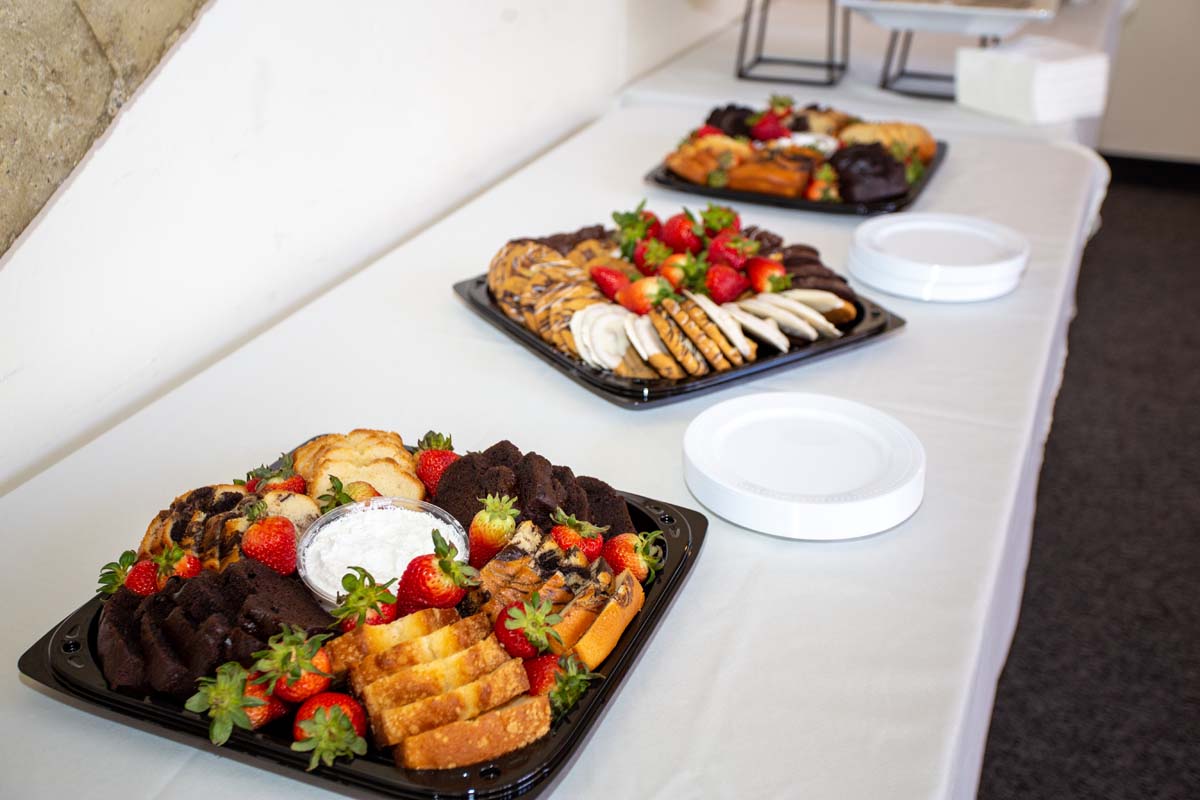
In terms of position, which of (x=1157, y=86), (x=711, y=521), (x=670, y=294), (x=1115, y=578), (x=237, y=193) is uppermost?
(x=237, y=193)

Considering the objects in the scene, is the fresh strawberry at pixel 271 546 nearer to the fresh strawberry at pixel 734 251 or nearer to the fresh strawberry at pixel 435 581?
the fresh strawberry at pixel 435 581

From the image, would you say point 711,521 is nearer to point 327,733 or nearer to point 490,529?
point 490,529

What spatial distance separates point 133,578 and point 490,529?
0.30 meters

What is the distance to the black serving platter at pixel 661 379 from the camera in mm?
1286

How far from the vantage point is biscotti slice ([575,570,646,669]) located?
32.7 inches

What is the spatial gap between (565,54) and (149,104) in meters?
1.33

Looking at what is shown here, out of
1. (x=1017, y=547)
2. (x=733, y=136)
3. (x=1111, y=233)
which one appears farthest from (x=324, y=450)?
(x=1111, y=233)

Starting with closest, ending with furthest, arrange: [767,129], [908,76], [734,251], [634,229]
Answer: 1. [734,251]
2. [634,229]
3. [767,129]
4. [908,76]

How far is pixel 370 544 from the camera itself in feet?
2.96

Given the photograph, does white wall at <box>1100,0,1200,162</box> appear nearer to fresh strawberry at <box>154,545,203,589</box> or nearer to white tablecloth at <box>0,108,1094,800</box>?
white tablecloth at <box>0,108,1094,800</box>

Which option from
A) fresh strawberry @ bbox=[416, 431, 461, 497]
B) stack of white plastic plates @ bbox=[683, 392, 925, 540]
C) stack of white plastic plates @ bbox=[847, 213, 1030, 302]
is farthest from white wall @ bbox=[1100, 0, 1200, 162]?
fresh strawberry @ bbox=[416, 431, 461, 497]

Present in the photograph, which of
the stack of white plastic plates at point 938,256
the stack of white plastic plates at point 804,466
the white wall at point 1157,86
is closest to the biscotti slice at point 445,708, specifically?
the stack of white plastic plates at point 804,466

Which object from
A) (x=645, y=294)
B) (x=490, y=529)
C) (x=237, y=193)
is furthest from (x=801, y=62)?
(x=490, y=529)

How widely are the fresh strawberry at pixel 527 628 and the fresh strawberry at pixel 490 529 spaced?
0.10 metres
